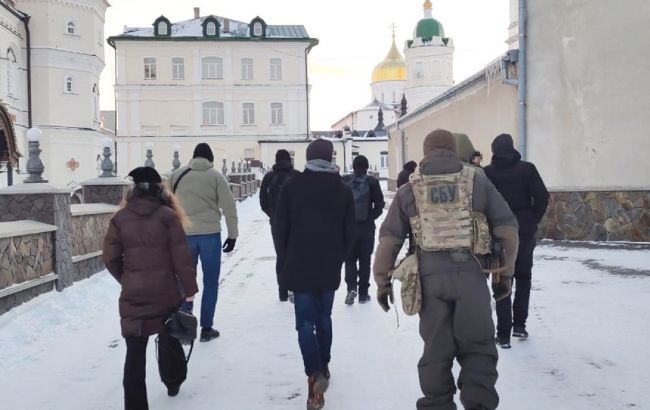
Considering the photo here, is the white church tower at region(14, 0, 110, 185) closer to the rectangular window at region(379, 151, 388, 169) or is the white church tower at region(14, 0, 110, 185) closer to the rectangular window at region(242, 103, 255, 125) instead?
the rectangular window at region(242, 103, 255, 125)

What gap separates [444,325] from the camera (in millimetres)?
4043

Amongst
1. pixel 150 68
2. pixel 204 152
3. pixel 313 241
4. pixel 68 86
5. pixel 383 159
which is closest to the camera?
pixel 313 241

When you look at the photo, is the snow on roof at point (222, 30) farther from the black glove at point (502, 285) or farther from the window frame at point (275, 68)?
the black glove at point (502, 285)

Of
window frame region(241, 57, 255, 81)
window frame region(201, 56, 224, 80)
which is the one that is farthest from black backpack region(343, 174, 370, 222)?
window frame region(201, 56, 224, 80)

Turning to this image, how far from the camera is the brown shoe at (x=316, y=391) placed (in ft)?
14.9

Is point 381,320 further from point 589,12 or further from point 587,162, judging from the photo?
point 589,12

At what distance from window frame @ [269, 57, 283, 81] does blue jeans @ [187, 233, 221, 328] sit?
169 feet

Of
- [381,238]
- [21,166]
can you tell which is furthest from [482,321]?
[21,166]

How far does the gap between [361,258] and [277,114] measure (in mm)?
49306

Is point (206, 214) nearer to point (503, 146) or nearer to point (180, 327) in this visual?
point (180, 327)

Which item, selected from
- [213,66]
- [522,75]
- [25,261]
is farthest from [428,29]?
[25,261]

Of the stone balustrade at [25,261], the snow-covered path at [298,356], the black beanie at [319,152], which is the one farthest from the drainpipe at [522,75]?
the black beanie at [319,152]

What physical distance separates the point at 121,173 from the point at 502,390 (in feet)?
176

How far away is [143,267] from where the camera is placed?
14.5 feet
